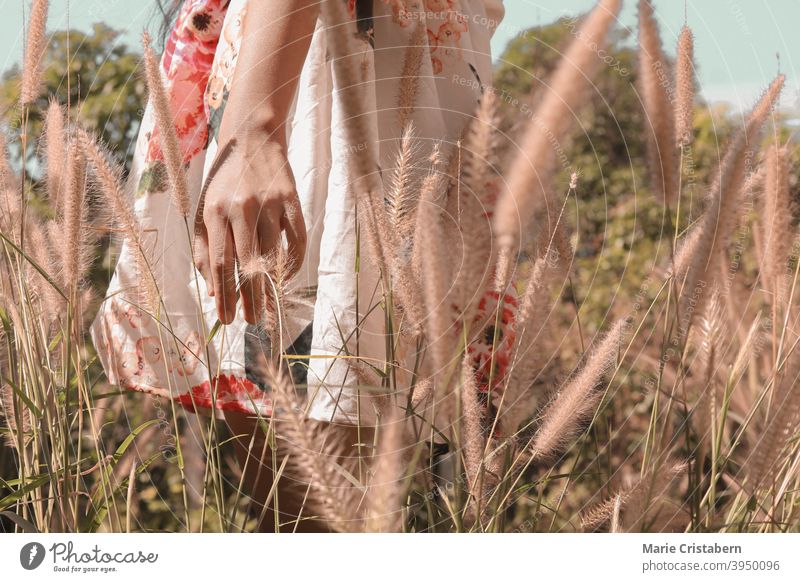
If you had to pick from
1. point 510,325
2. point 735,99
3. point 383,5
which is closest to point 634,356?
point 510,325

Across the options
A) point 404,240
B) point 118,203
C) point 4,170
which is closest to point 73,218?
point 118,203

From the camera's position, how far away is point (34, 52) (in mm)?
694

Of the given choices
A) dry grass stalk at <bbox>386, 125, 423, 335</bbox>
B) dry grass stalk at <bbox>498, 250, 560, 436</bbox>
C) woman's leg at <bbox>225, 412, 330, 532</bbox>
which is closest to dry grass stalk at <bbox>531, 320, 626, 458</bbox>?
dry grass stalk at <bbox>498, 250, 560, 436</bbox>

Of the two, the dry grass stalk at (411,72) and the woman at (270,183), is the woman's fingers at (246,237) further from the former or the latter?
the dry grass stalk at (411,72)

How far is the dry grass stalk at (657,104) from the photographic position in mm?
696

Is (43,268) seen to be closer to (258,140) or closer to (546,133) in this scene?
(258,140)

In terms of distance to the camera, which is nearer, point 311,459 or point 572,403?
point 311,459

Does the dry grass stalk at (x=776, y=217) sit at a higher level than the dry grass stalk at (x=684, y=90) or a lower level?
lower

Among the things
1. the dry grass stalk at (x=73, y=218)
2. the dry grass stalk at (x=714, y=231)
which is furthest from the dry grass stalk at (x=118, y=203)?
the dry grass stalk at (x=714, y=231)
